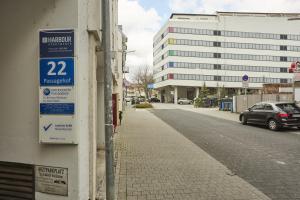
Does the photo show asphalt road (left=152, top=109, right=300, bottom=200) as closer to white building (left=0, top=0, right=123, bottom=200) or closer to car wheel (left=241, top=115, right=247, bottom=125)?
white building (left=0, top=0, right=123, bottom=200)

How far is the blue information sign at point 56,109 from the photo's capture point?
485 cm

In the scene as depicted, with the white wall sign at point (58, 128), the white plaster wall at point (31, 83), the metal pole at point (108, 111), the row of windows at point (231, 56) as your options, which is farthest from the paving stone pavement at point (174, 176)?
the row of windows at point (231, 56)

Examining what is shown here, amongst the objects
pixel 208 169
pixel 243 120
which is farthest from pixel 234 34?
pixel 208 169

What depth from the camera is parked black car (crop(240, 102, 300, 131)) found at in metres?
17.5

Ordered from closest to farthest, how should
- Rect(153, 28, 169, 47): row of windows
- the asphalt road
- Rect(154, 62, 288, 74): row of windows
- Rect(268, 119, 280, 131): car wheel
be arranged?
the asphalt road < Rect(268, 119, 280, 131): car wheel < Rect(154, 62, 288, 74): row of windows < Rect(153, 28, 169, 47): row of windows

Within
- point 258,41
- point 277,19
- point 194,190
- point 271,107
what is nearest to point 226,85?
point 258,41

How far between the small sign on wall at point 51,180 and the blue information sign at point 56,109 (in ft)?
2.57

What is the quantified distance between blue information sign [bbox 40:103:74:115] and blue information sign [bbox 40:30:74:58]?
665 mm

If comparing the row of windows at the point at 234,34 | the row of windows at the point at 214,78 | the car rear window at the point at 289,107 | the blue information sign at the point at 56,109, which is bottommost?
the car rear window at the point at 289,107

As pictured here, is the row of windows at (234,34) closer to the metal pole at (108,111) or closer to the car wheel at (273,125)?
the car wheel at (273,125)

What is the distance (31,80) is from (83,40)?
0.92 meters

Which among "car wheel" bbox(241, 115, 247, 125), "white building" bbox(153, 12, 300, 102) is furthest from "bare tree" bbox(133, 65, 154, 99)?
"car wheel" bbox(241, 115, 247, 125)

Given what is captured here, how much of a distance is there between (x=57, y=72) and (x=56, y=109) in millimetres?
506

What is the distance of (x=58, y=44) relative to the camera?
190 inches
